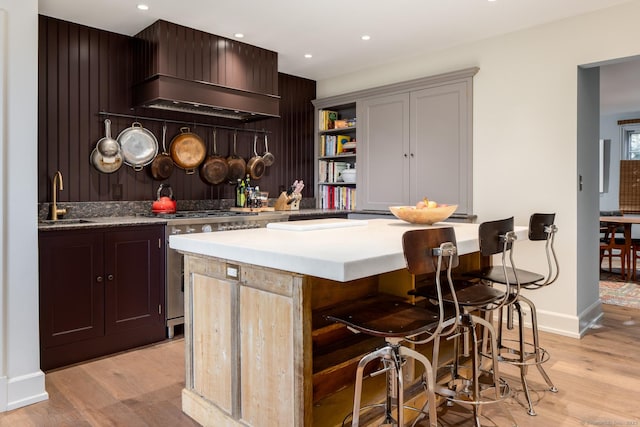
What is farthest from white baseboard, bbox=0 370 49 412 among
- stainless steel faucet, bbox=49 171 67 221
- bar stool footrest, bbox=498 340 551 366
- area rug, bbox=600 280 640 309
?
area rug, bbox=600 280 640 309

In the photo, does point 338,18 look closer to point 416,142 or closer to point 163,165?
point 416,142

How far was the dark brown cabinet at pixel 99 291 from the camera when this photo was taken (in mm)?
2805


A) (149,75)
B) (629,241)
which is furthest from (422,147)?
(629,241)

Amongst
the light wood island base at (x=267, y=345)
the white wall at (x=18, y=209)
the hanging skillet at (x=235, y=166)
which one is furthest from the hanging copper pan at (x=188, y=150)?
the light wood island base at (x=267, y=345)

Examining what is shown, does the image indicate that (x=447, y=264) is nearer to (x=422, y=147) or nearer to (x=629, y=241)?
(x=422, y=147)

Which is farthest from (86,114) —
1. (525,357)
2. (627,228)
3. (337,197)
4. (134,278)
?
(627,228)

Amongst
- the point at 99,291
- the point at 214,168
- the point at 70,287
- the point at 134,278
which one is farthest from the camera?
the point at 214,168

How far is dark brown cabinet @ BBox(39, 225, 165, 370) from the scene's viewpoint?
2.80 m

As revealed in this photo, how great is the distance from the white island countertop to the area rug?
8.91 ft

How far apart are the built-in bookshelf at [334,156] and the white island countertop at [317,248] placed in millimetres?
2704

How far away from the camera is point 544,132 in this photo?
355 cm

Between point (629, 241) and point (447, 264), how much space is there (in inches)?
199

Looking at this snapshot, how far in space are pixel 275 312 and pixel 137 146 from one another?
264 cm

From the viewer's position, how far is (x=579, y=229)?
346cm
